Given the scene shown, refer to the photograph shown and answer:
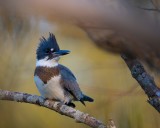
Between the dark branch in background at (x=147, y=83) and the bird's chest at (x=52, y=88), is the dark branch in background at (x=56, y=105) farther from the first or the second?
the dark branch in background at (x=147, y=83)

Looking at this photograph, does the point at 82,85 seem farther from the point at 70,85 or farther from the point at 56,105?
the point at 56,105

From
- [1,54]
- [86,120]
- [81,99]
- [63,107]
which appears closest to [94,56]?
[1,54]

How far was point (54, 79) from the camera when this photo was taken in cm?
346

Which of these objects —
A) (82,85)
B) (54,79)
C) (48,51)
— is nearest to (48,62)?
(48,51)

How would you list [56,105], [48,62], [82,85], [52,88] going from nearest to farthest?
[56,105]
[52,88]
[48,62]
[82,85]

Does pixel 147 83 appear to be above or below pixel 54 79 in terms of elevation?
below

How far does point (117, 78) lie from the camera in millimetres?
4535

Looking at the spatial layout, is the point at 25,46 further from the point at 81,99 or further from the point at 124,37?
the point at 124,37

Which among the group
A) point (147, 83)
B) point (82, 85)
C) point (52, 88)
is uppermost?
point (82, 85)

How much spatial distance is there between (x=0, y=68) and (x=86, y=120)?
7.51 feet

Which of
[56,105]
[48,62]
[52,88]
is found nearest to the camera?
[56,105]

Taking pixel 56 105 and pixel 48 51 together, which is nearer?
pixel 56 105

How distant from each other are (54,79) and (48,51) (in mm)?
357

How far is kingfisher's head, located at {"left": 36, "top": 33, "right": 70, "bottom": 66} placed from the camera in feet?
12.0
